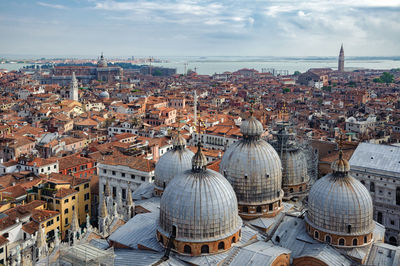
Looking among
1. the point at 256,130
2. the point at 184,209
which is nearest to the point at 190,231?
the point at 184,209

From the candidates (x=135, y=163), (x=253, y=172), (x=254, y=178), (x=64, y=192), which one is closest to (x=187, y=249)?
(x=254, y=178)

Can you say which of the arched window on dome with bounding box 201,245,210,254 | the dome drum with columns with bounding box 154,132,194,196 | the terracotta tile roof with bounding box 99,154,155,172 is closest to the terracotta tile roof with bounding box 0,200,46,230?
the terracotta tile roof with bounding box 99,154,155,172

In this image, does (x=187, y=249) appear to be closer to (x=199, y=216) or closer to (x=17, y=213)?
(x=199, y=216)

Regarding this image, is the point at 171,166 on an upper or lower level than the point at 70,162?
upper

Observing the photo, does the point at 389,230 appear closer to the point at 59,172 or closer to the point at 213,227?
the point at 213,227

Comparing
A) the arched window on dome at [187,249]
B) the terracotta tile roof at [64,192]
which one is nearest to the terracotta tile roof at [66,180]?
the terracotta tile roof at [64,192]

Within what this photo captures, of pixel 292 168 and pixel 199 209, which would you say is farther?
pixel 292 168
